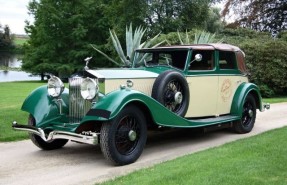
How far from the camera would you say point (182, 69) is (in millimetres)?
7625

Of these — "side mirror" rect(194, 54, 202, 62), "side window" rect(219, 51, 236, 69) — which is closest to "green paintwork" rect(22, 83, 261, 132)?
"side mirror" rect(194, 54, 202, 62)

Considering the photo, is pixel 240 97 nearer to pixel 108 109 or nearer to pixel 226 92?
pixel 226 92

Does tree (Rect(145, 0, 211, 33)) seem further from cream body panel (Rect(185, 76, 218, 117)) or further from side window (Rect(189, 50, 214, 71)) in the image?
cream body panel (Rect(185, 76, 218, 117))

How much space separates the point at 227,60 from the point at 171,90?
2.01 metres

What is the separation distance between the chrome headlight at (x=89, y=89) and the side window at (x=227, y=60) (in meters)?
3.10

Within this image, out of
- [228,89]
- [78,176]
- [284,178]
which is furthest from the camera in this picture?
[228,89]

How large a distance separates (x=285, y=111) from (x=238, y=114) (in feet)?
13.3

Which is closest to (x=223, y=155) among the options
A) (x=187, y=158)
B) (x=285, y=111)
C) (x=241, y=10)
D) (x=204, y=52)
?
(x=187, y=158)

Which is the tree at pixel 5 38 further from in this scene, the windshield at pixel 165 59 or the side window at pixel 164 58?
the side window at pixel 164 58

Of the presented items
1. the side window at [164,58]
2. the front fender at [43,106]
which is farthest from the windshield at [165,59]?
the front fender at [43,106]

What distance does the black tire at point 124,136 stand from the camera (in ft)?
19.2

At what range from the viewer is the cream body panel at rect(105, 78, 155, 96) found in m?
6.46

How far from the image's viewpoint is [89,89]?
6242mm

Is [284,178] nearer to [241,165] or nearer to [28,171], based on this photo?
[241,165]
